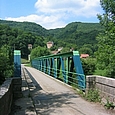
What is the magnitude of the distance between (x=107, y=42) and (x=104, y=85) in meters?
15.2

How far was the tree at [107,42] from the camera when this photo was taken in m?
20.1

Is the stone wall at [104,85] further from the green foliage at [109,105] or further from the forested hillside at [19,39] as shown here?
the forested hillside at [19,39]

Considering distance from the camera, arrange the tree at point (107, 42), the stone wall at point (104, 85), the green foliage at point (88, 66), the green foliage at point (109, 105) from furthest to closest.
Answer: the green foliage at point (88, 66)
the tree at point (107, 42)
the stone wall at point (104, 85)
the green foliage at point (109, 105)

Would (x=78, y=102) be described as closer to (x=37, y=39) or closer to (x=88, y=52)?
(x=88, y=52)

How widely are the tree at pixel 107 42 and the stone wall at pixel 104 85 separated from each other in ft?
40.3

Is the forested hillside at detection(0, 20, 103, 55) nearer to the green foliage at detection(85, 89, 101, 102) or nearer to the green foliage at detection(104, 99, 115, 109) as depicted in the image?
the green foliage at detection(85, 89, 101, 102)

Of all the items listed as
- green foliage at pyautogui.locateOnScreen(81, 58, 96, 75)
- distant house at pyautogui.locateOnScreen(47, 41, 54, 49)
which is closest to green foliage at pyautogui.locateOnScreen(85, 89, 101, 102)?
green foliage at pyautogui.locateOnScreen(81, 58, 96, 75)

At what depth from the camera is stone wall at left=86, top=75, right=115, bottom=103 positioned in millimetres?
6091

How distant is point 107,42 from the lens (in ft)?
69.7

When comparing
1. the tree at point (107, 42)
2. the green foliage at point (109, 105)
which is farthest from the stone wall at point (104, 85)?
the tree at point (107, 42)

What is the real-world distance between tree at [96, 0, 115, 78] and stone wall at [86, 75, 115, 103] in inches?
484

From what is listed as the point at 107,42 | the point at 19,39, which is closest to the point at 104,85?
the point at 107,42

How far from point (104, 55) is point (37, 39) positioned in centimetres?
12062

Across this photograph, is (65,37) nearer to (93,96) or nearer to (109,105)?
(93,96)
